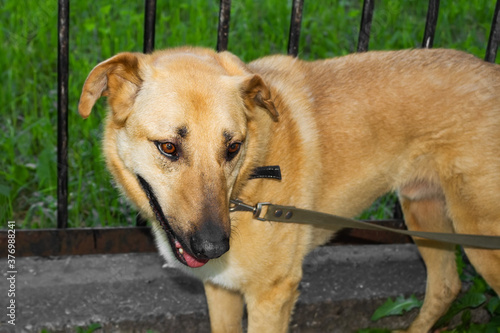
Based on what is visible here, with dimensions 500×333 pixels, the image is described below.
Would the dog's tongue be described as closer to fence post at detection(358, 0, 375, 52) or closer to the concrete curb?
the concrete curb

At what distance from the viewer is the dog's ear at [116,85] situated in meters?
2.43

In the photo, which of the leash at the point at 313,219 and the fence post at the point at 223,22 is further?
the fence post at the point at 223,22

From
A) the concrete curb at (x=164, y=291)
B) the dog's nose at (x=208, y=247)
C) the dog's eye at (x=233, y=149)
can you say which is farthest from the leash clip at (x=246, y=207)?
the concrete curb at (x=164, y=291)

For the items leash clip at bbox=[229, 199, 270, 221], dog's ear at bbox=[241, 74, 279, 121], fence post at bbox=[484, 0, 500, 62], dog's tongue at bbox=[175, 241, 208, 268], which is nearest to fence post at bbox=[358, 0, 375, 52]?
fence post at bbox=[484, 0, 500, 62]

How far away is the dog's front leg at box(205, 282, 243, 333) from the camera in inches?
119

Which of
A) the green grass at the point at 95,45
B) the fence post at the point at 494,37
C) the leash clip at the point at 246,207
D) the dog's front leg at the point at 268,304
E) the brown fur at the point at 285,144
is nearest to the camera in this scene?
the brown fur at the point at 285,144

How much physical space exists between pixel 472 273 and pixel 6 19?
13.6ft

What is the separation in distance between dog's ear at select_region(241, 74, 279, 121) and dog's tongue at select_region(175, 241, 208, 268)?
66 centimetres

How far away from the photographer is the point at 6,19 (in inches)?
202

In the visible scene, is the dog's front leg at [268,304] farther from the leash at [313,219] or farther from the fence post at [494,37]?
the fence post at [494,37]

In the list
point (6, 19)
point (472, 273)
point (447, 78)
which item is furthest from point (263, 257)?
point (6, 19)

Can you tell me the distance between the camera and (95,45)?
16.6 ft

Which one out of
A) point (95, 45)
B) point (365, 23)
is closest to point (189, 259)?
point (365, 23)

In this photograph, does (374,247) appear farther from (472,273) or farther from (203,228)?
(203,228)
